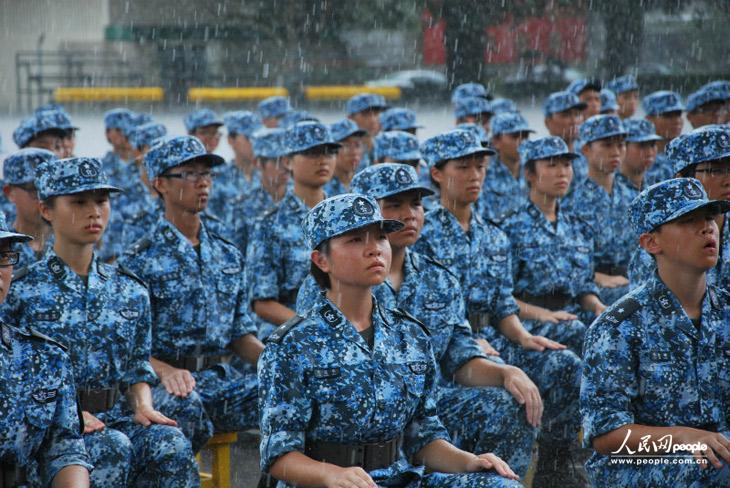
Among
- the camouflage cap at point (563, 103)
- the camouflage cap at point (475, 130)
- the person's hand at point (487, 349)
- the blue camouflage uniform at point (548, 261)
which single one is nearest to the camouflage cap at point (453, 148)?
the camouflage cap at point (475, 130)

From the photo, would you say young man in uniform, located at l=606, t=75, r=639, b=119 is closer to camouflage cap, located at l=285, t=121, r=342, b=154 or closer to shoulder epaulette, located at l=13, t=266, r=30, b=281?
camouflage cap, located at l=285, t=121, r=342, b=154

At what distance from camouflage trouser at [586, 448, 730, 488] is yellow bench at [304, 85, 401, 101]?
16.6 m

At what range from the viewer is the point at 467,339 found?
15.3 ft

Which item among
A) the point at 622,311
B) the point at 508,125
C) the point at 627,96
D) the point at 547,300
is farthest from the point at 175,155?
the point at 627,96

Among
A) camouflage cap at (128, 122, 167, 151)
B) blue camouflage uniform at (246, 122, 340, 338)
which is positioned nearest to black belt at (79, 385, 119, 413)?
blue camouflage uniform at (246, 122, 340, 338)

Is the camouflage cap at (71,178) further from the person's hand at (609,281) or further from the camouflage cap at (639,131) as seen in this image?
the camouflage cap at (639,131)

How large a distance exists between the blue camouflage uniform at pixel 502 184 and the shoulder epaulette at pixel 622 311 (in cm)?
423

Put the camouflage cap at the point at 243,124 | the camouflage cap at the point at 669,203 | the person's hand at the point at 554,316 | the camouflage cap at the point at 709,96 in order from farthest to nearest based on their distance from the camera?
the camouflage cap at the point at 243,124 < the camouflage cap at the point at 709,96 < the person's hand at the point at 554,316 < the camouflage cap at the point at 669,203

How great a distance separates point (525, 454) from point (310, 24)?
18.6 m

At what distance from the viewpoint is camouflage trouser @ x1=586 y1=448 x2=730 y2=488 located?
12.1 ft

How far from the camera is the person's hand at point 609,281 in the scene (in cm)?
675

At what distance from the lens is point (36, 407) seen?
3572 mm

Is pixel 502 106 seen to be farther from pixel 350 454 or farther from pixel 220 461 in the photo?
pixel 350 454

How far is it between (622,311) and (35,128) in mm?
5595
